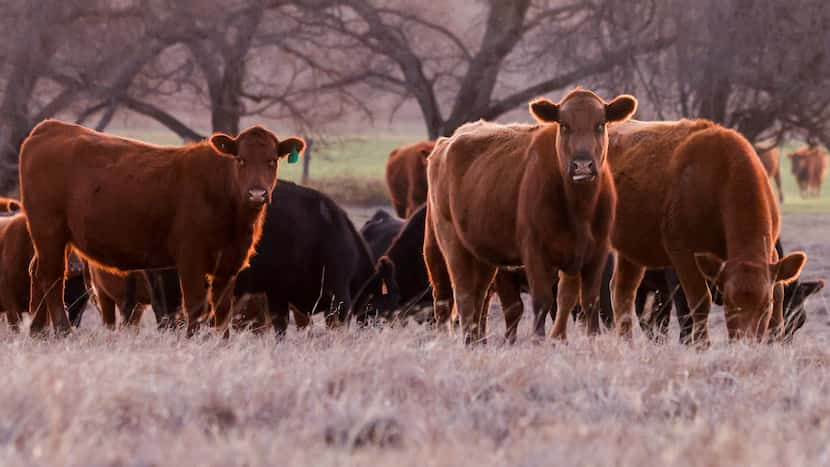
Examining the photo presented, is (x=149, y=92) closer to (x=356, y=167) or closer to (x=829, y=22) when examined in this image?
(x=829, y=22)

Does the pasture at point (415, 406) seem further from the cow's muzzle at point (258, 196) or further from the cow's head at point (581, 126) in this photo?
the cow's muzzle at point (258, 196)

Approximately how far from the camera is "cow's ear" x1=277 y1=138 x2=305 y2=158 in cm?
883

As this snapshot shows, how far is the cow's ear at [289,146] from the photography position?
8828 millimetres

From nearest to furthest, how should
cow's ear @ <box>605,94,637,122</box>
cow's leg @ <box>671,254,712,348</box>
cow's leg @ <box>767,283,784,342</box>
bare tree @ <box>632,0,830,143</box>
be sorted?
cow's ear @ <box>605,94,637,122</box> → cow's leg @ <box>767,283,784,342</box> → cow's leg @ <box>671,254,712,348</box> → bare tree @ <box>632,0,830,143</box>

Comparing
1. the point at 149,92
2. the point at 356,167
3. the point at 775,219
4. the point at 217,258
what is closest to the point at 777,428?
the point at 775,219

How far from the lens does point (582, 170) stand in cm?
744

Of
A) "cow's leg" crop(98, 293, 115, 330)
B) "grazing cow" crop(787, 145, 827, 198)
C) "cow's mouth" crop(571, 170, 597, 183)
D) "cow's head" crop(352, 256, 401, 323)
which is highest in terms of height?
"cow's mouth" crop(571, 170, 597, 183)

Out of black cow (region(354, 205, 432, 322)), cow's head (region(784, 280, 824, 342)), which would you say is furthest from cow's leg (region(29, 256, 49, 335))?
cow's head (region(784, 280, 824, 342))

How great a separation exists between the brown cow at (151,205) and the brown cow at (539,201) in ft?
3.71

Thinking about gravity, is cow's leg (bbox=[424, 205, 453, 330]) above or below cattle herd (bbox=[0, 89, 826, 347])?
below

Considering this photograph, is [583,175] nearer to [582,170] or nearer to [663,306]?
[582,170]

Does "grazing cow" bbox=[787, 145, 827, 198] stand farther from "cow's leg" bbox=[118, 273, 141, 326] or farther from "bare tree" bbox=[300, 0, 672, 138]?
"cow's leg" bbox=[118, 273, 141, 326]

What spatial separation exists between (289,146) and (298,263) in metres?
1.97

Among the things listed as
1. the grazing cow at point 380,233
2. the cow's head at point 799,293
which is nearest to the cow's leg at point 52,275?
the grazing cow at point 380,233
